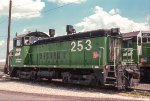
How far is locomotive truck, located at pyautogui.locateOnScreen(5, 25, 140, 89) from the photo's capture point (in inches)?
677

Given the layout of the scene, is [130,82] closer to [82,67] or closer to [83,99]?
[82,67]

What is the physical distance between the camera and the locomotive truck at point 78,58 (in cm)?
1720

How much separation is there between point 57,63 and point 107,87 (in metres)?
4.09

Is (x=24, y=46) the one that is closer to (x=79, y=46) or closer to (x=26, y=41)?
(x=26, y=41)

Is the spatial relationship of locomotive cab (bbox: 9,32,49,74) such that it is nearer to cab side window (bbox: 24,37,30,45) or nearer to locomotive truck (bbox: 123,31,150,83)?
cab side window (bbox: 24,37,30,45)

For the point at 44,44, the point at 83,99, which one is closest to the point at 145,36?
the point at 44,44

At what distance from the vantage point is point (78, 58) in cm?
1914

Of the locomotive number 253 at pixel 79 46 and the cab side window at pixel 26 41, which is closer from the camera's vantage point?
the locomotive number 253 at pixel 79 46

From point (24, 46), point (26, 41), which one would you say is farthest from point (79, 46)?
point (26, 41)

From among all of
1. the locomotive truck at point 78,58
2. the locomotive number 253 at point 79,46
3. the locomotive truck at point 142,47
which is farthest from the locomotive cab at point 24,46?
the locomotive truck at point 142,47

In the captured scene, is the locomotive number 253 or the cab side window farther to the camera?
the cab side window

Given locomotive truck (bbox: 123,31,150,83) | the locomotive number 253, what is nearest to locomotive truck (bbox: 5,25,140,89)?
the locomotive number 253

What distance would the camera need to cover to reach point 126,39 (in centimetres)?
2047

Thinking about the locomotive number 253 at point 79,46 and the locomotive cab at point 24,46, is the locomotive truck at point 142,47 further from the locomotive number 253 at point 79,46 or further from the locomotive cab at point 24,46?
the locomotive cab at point 24,46
